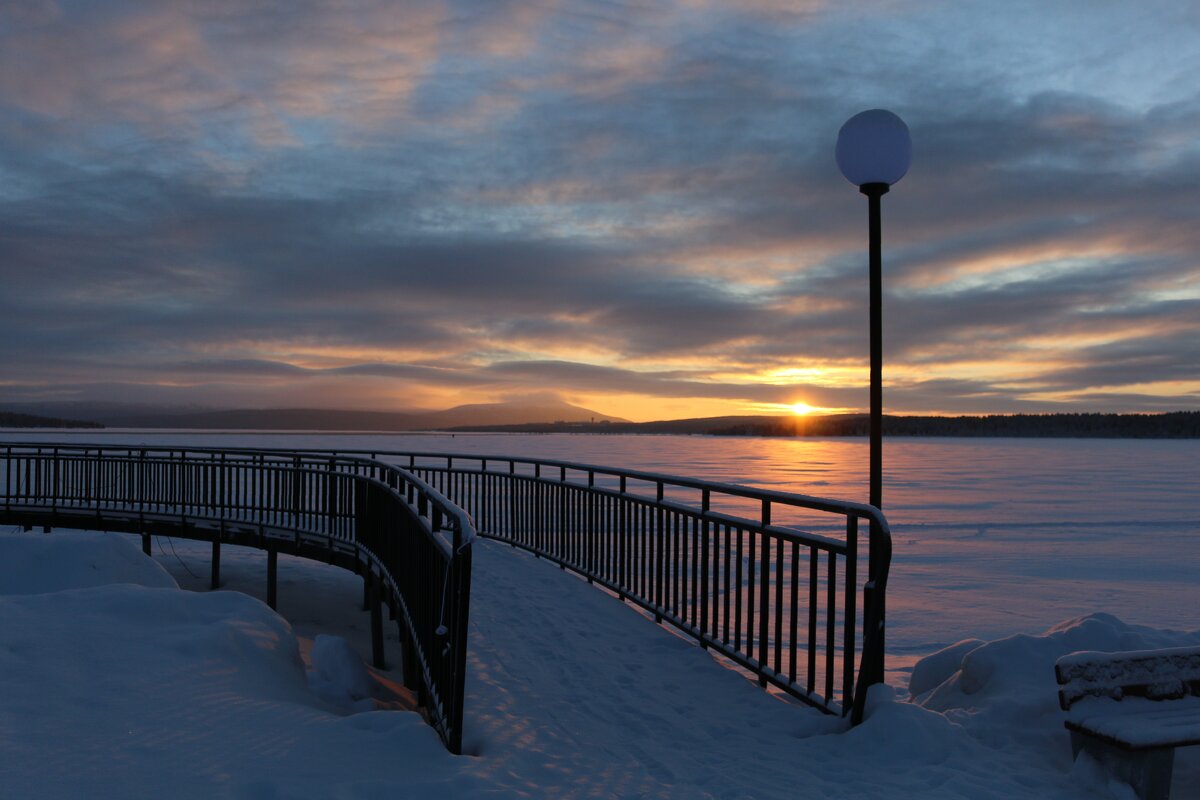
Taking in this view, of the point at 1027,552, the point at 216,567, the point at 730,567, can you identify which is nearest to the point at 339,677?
the point at 730,567

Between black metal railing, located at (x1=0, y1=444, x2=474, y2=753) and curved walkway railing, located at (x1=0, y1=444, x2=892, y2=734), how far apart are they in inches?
1.1

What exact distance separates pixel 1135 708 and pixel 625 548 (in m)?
5.20

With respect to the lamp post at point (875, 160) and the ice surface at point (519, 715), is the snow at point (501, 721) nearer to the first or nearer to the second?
the ice surface at point (519, 715)

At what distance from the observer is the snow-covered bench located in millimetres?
4199

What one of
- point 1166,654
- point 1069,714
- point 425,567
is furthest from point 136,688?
point 1166,654

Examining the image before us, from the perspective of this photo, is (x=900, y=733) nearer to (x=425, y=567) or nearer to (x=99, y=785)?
(x=425, y=567)

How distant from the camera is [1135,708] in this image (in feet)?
15.0

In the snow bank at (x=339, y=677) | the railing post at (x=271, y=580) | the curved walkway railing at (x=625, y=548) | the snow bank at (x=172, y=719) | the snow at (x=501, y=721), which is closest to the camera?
the snow bank at (x=172, y=719)

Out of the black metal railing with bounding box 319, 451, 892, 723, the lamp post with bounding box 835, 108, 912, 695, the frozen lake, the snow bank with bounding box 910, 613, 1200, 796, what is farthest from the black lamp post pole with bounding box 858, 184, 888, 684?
the frozen lake

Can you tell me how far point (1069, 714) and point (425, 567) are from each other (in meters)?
3.98

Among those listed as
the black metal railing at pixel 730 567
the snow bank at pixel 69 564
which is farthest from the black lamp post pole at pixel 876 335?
the snow bank at pixel 69 564

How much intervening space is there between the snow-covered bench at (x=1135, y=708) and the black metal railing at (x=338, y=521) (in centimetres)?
331

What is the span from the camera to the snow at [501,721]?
13.5 feet

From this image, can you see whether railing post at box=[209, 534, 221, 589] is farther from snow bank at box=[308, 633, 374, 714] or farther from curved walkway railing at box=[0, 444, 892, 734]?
snow bank at box=[308, 633, 374, 714]
